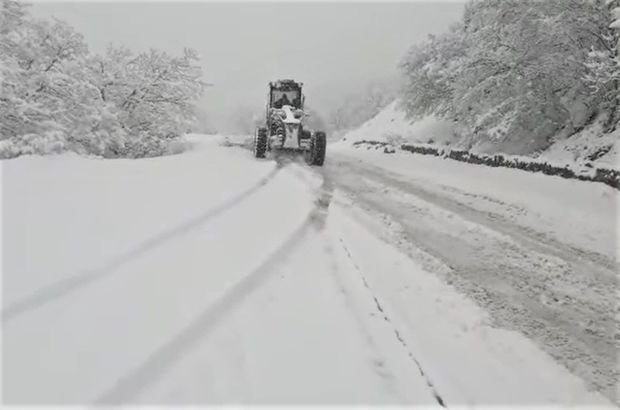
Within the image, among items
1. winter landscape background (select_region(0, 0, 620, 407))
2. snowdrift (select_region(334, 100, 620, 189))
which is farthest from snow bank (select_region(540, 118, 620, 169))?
winter landscape background (select_region(0, 0, 620, 407))

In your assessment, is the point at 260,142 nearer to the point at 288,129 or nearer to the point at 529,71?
the point at 288,129

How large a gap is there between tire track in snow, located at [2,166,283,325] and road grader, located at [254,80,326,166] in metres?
8.24

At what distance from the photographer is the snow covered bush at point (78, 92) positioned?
12289 mm

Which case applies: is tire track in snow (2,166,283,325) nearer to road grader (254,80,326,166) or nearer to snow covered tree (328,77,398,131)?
road grader (254,80,326,166)

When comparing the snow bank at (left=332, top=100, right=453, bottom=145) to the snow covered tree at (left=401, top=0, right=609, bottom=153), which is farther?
the snow bank at (left=332, top=100, right=453, bottom=145)

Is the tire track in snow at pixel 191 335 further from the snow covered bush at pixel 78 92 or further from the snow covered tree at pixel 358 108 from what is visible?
the snow covered tree at pixel 358 108

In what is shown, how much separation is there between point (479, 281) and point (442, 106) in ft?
63.4

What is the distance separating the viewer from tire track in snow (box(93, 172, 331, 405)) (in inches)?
96.5

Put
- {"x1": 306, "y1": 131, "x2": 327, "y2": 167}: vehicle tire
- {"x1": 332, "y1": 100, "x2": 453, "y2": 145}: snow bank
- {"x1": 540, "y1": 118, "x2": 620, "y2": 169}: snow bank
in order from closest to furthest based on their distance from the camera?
1. {"x1": 540, "y1": 118, "x2": 620, "y2": 169}: snow bank
2. {"x1": 306, "y1": 131, "x2": 327, "y2": 167}: vehicle tire
3. {"x1": 332, "y1": 100, "x2": 453, "y2": 145}: snow bank

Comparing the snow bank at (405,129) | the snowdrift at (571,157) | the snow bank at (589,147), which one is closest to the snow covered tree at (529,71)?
the snow bank at (589,147)

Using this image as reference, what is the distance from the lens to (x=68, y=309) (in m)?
3.25

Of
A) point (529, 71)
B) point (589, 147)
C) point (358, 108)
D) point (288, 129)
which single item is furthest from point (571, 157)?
point (358, 108)

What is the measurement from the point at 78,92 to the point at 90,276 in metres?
11.6

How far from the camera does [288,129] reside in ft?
49.0
